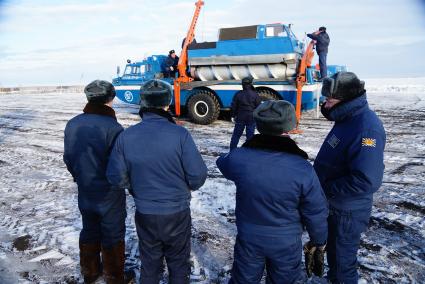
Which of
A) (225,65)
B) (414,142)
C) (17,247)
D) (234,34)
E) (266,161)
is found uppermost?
(234,34)

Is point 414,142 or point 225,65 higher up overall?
point 225,65

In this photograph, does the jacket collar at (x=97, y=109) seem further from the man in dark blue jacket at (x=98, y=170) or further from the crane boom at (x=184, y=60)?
the crane boom at (x=184, y=60)

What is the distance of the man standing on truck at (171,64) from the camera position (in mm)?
11391

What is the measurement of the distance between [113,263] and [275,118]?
5.97 ft

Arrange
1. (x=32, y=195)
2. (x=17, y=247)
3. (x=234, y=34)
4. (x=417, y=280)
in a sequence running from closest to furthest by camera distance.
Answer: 1. (x=417, y=280)
2. (x=17, y=247)
3. (x=32, y=195)
4. (x=234, y=34)

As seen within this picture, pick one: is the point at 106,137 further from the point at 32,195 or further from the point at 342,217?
the point at 32,195

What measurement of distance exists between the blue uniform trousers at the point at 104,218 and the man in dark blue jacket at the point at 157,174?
460 millimetres

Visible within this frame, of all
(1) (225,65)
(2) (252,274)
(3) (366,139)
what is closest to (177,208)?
(2) (252,274)

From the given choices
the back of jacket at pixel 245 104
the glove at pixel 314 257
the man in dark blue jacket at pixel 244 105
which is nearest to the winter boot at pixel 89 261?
the glove at pixel 314 257

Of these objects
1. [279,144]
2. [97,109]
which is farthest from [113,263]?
[279,144]

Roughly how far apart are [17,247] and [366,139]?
344cm

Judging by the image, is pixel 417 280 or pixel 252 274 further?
pixel 417 280

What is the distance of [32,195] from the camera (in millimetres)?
4863

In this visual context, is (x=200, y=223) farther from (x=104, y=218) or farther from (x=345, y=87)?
(x=345, y=87)
